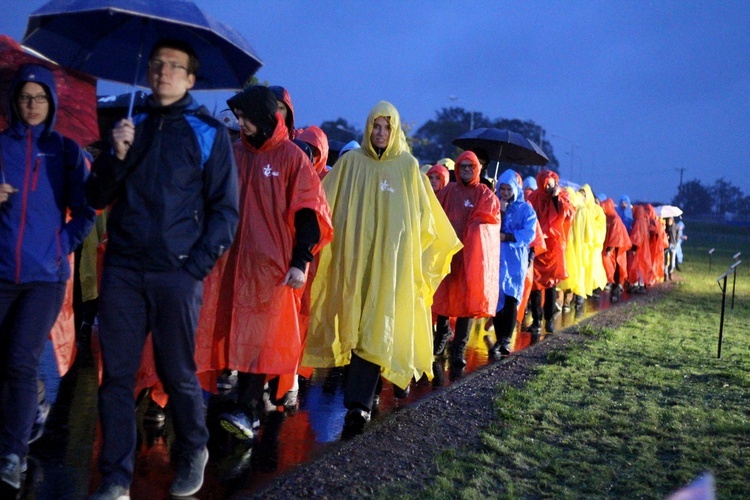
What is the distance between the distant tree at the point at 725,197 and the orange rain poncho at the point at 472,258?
15210 cm

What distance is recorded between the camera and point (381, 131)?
22.9 ft

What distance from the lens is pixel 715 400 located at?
8492mm

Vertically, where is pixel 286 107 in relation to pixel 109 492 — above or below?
above

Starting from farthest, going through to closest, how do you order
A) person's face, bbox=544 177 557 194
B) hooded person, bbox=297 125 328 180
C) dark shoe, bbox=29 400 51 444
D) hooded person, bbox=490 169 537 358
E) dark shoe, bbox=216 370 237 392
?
person's face, bbox=544 177 557 194 → hooded person, bbox=490 169 537 358 → hooded person, bbox=297 125 328 180 → dark shoe, bbox=216 370 237 392 → dark shoe, bbox=29 400 51 444

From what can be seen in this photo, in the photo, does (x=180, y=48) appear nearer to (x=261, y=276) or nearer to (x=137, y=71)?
(x=137, y=71)

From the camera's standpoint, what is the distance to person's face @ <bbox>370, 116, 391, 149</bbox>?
698 cm

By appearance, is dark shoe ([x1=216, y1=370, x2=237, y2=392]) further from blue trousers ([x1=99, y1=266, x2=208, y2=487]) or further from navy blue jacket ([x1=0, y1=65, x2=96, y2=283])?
blue trousers ([x1=99, y1=266, x2=208, y2=487])

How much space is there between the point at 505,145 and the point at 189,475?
9.44 meters

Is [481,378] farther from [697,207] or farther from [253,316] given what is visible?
[697,207]

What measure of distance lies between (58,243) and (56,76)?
3.07 feet

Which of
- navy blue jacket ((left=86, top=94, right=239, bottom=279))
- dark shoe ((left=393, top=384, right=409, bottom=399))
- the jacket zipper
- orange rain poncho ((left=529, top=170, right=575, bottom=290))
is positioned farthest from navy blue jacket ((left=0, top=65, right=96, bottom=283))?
orange rain poncho ((left=529, top=170, right=575, bottom=290))

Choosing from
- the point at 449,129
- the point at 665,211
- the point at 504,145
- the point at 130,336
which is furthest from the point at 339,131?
the point at 130,336

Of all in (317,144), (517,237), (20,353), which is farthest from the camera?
(517,237)

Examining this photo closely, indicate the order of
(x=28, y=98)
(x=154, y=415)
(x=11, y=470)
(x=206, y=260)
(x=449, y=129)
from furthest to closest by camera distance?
(x=449, y=129), (x=154, y=415), (x=28, y=98), (x=11, y=470), (x=206, y=260)
